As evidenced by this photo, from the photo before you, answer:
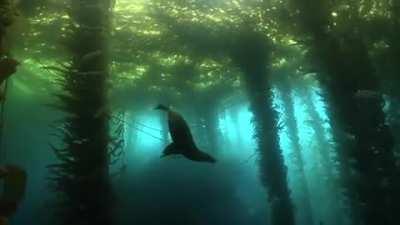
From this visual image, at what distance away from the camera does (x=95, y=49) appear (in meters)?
7.48

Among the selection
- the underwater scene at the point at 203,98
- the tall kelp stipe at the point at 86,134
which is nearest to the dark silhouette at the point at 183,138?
the underwater scene at the point at 203,98

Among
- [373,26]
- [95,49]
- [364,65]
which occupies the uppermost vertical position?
[373,26]

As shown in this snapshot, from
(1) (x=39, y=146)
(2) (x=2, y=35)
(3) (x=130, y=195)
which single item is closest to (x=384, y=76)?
(3) (x=130, y=195)

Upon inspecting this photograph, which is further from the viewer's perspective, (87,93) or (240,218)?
(240,218)

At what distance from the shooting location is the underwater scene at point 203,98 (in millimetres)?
6926

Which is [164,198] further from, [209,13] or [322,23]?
[322,23]

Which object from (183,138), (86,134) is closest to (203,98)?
(86,134)

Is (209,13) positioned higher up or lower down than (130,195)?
higher up

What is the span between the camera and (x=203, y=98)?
101ft

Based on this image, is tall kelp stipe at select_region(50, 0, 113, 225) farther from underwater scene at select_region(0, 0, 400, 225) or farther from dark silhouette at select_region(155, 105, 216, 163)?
dark silhouette at select_region(155, 105, 216, 163)

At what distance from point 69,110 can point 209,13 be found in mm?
10201

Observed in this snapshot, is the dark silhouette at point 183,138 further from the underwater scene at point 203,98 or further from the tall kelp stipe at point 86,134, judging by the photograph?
the tall kelp stipe at point 86,134

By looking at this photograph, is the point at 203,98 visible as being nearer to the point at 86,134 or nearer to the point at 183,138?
the point at 86,134

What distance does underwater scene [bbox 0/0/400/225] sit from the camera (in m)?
6.93
